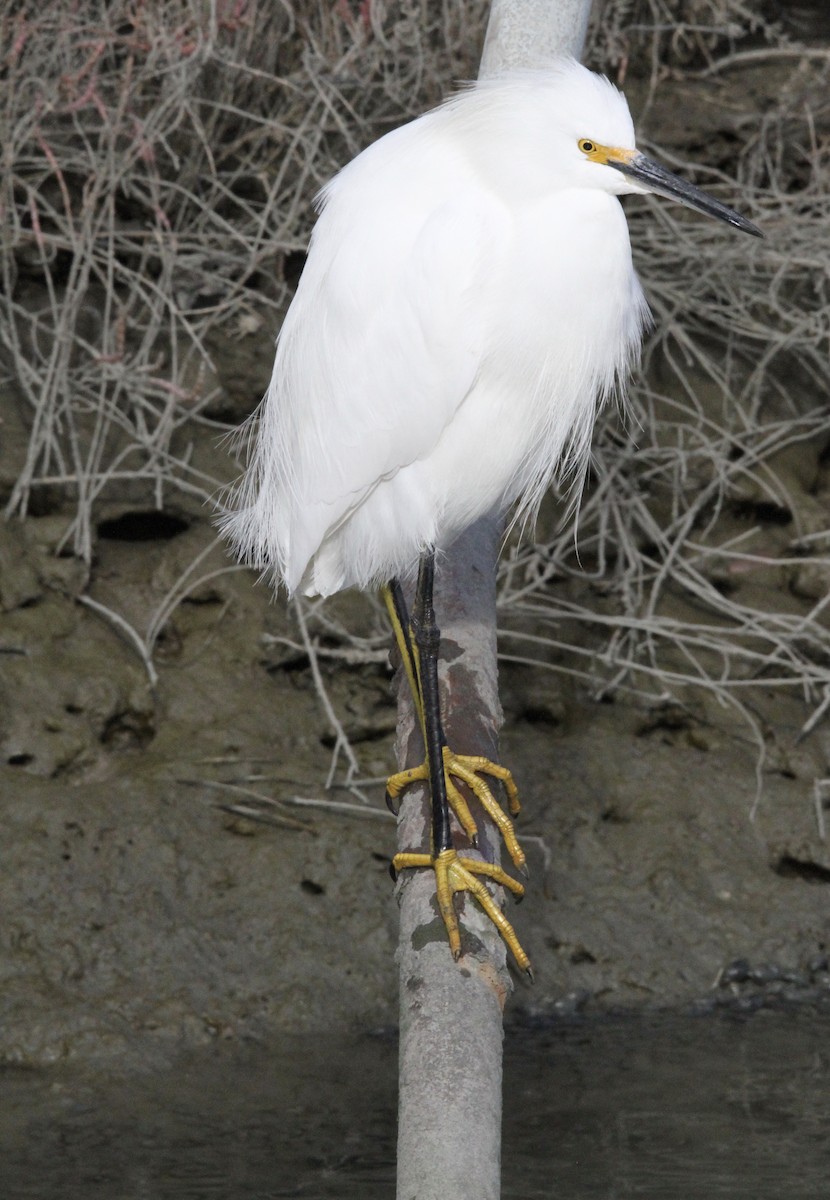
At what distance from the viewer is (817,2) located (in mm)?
4441

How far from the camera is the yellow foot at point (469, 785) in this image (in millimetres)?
1832

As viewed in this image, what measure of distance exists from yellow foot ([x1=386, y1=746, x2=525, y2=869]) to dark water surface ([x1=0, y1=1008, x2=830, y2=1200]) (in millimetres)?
733

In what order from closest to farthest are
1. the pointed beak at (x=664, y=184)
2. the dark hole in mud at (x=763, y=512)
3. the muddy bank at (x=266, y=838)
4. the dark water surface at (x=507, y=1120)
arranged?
1. the pointed beak at (x=664, y=184)
2. the dark water surface at (x=507, y=1120)
3. the muddy bank at (x=266, y=838)
4. the dark hole in mud at (x=763, y=512)

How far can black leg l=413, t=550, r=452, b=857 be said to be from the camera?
173 cm

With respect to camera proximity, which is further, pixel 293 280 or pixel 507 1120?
pixel 293 280

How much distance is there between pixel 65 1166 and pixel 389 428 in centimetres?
139

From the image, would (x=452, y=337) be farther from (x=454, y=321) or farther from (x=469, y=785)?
(x=469, y=785)

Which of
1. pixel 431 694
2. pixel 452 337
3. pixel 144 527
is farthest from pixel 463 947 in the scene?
pixel 144 527

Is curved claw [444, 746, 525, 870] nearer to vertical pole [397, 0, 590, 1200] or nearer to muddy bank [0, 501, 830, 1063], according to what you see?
vertical pole [397, 0, 590, 1200]

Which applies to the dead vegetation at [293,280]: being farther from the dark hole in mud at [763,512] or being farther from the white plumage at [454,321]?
the white plumage at [454,321]

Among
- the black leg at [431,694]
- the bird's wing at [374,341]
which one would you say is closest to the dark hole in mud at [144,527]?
the bird's wing at [374,341]

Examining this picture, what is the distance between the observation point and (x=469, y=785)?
1.96 meters

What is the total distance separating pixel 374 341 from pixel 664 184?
1.45ft

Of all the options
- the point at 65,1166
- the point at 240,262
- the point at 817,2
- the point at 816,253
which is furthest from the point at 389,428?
the point at 817,2
